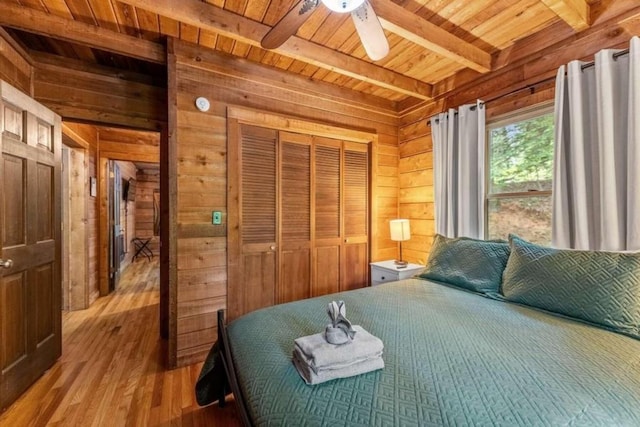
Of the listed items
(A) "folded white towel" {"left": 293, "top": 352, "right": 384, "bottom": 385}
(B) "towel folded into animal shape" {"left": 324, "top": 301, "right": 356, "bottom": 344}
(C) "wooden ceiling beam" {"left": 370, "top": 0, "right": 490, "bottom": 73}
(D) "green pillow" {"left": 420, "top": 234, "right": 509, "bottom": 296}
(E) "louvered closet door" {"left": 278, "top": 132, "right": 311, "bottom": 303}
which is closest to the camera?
(A) "folded white towel" {"left": 293, "top": 352, "right": 384, "bottom": 385}

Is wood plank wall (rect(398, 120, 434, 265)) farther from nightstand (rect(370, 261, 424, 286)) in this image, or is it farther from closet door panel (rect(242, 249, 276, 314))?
closet door panel (rect(242, 249, 276, 314))

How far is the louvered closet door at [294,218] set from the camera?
9.11 feet

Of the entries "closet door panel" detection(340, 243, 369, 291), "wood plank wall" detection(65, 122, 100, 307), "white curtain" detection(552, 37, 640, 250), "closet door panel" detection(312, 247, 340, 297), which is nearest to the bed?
"white curtain" detection(552, 37, 640, 250)

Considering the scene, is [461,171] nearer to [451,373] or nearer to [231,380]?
[451,373]

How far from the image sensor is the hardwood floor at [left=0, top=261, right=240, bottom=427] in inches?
68.1

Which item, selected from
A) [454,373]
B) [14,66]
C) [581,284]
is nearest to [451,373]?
[454,373]

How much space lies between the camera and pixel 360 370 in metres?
1.04

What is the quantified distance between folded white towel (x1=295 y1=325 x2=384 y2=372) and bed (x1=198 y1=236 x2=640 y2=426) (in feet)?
0.22

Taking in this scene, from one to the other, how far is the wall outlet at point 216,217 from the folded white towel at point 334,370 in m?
1.62

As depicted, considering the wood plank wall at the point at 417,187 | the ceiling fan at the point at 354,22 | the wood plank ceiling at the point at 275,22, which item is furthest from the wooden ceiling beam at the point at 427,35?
the wood plank wall at the point at 417,187

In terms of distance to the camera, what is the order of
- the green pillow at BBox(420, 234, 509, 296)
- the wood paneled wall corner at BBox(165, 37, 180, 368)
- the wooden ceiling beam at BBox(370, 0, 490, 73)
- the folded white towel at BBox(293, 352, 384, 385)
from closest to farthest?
the folded white towel at BBox(293, 352, 384, 385)
the wooden ceiling beam at BBox(370, 0, 490, 73)
the green pillow at BBox(420, 234, 509, 296)
the wood paneled wall corner at BBox(165, 37, 180, 368)

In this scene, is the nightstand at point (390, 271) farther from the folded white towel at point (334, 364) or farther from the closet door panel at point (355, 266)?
the folded white towel at point (334, 364)

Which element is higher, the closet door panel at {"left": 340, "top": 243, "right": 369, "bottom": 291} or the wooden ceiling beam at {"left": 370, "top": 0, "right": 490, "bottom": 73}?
the wooden ceiling beam at {"left": 370, "top": 0, "right": 490, "bottom": 73}

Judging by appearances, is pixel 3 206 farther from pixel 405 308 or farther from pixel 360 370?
pixel 405 308
